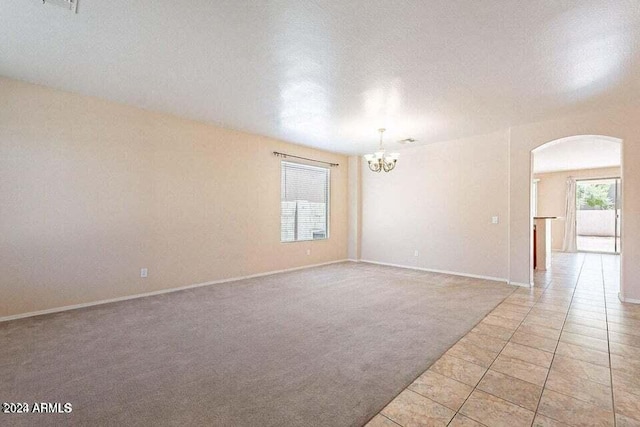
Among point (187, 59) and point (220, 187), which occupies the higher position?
point (187, 59)

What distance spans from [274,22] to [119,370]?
9.77 feet

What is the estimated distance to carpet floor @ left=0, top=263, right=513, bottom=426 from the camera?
1850 millimetres

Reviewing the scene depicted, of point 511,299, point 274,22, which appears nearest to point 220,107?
point 274,22

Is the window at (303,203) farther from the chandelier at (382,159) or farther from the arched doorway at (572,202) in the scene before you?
the arched doorway at (572,202)

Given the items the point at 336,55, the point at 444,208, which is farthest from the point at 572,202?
the point at 336,55

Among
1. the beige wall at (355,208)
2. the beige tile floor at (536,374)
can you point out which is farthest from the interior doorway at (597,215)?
the beige tile floor at (536,374)

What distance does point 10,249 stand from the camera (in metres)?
3.38

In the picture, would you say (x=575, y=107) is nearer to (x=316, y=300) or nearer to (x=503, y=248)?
(x=503, y=248)

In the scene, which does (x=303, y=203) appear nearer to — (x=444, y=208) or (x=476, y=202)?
(x=444, y=208)

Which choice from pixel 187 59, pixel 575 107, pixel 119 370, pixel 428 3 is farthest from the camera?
pixel 575 107

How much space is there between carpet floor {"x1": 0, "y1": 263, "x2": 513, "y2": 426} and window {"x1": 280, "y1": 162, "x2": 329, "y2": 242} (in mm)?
2120

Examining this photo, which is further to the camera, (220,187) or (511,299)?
(220,187)

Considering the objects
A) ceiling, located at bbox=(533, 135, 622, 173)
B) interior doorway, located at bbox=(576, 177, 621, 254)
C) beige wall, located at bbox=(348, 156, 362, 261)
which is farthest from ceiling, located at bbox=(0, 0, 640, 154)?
interior doorway, located at bbox=(576, 177, 621, 254)

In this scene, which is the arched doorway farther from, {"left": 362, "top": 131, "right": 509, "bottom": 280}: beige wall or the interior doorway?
{"left": 362, "top": 131, "right": 509, "bottom": 280}: beige wall
